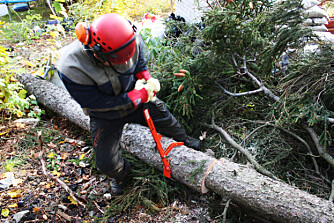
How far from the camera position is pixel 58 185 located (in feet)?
10.2

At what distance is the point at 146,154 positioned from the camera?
9.97 ft

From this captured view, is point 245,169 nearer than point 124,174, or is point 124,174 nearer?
point 245,169

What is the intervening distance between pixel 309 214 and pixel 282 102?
3.93 ft

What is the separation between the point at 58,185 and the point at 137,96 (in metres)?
1.57

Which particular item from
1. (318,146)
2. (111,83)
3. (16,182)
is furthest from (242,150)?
(16,182)

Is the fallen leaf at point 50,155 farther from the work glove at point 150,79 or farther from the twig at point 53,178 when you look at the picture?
the work glove at point 150,79

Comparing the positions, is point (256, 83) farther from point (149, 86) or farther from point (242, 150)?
point (149, 86)

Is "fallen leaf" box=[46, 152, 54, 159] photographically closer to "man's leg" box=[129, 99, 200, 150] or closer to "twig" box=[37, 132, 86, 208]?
"twig" box=[37, 132, 86, 208]

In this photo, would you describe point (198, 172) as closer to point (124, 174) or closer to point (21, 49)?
point (124, 174)

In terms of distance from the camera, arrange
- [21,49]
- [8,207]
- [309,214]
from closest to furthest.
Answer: [309,214], [8,207], [21,49]

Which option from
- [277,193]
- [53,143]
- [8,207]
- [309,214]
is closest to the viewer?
[309,214]

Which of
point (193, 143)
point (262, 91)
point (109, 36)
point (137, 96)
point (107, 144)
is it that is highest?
point (109, 36)

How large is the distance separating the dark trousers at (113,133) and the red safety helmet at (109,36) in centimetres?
86

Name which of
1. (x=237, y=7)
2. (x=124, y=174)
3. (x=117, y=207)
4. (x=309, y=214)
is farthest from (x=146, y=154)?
(x=237, y=7)
